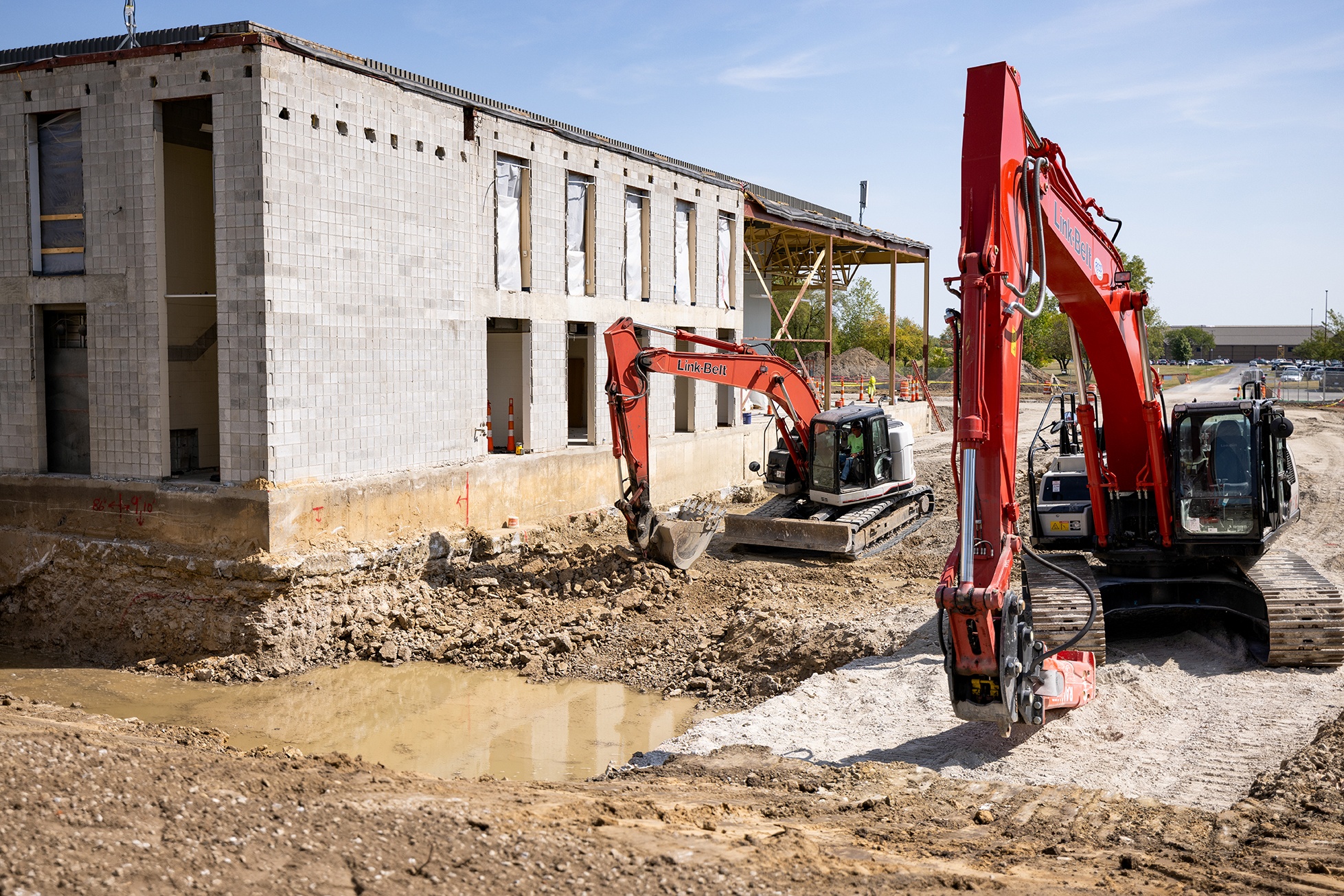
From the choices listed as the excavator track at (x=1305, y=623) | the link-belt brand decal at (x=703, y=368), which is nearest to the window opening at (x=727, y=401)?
the link-belt brand decal at (x=703, y=368)

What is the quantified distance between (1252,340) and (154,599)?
177 m

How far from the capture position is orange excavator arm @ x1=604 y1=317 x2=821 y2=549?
14.6m

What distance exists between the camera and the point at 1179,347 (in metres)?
118

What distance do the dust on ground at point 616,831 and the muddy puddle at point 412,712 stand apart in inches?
70.4

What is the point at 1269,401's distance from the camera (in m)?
10.9

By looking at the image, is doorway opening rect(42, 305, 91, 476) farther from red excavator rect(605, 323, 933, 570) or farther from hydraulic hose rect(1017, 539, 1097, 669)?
hydraulic hose rect(1017, 539, 1097, 669)

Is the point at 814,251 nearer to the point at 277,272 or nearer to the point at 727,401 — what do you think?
the point at 727,401

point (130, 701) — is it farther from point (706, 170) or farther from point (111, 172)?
point (706, 170)

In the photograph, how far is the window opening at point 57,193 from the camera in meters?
13.8

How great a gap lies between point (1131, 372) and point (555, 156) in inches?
450

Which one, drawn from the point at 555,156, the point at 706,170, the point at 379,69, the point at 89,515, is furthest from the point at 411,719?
the point at 706,170

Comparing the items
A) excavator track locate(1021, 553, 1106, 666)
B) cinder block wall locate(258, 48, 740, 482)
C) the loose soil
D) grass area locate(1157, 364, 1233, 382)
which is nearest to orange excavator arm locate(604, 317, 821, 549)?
the loose soil

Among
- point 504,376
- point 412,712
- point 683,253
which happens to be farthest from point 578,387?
point 412,712

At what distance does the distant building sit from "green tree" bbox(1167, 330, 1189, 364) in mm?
A: 25514
